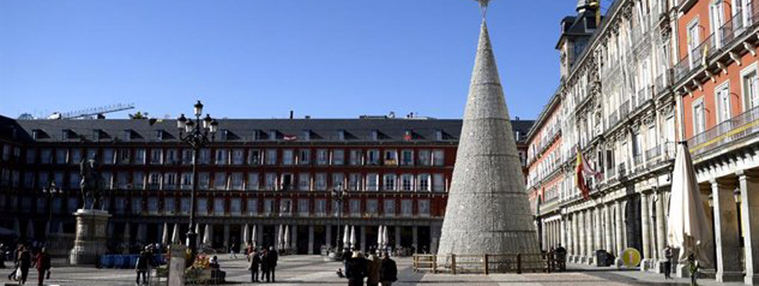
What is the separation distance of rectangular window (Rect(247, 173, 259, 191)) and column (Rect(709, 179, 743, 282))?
58.8m

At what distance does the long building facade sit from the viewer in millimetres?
21422

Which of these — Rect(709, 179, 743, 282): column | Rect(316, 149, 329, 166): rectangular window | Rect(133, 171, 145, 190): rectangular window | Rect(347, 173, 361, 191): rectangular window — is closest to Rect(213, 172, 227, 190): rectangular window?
Rect(133, 171, 145, 190): rectangular window

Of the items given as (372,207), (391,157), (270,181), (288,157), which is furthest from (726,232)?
(270,181)

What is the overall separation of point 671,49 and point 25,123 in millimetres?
75407

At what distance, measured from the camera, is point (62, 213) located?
77000 mm

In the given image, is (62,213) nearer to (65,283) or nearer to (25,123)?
(25,123)

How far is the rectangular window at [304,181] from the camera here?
7612 cm

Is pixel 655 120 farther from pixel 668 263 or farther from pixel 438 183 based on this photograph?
→ pixel 438 183

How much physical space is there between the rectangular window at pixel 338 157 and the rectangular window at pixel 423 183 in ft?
27.7

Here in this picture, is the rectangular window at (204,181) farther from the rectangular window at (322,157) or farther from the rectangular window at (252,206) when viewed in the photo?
the rectangular window at (322,157)

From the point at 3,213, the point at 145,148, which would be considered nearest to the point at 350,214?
the point at 145,148

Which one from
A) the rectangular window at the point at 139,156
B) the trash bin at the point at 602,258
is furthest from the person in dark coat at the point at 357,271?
the rectangular window at the point at 139,156

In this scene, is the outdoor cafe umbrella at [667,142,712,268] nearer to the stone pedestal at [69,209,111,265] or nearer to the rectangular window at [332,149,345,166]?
the stone pedestal at [69,209,111,265]

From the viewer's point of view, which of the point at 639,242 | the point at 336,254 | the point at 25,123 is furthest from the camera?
the point at 25,123
